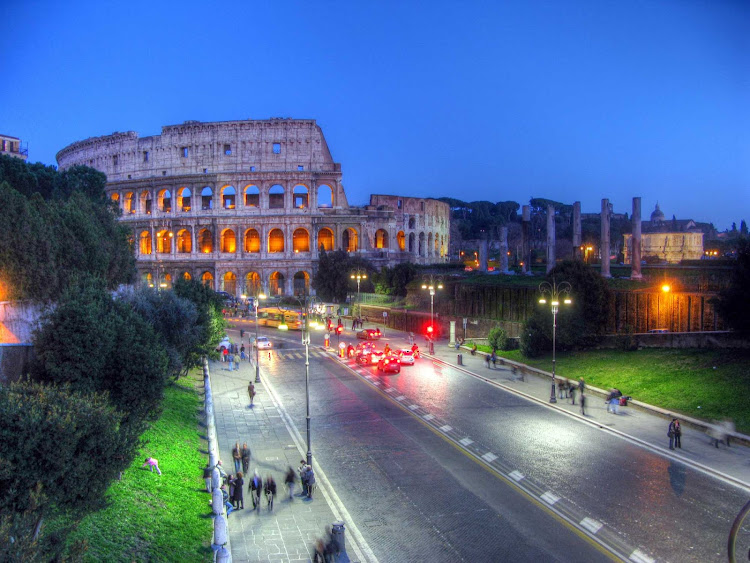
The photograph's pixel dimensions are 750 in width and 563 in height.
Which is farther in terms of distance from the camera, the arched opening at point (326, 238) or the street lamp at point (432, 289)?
the arched opening at point (326, 238)

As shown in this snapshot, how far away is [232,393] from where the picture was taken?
2811 centimetres

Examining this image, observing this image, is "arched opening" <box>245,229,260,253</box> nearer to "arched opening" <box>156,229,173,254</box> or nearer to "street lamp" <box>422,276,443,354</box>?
"arched opening" <box>156,229,173,254</box>

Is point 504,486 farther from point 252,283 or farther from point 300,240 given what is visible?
point 300,240

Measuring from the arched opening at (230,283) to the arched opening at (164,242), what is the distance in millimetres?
8724

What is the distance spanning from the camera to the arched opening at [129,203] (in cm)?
7788

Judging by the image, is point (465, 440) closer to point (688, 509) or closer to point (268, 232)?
point (688, 509)

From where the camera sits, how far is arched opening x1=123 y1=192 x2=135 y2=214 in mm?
77875

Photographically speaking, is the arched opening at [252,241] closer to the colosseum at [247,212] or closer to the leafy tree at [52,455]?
the colosseum at [247,212]

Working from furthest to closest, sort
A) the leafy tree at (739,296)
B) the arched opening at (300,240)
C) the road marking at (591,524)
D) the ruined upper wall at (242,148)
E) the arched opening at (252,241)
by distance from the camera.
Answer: the arched opening at (252,241), the arched opening at (300,240), the ruined upper wall at (242,148), the leafy tree at (739,296), the road marking at (591,524)

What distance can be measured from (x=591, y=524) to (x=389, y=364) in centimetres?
2048

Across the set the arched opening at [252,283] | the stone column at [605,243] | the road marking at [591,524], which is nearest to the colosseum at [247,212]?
the arched opening at [252,283]

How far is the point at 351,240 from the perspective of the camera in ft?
247

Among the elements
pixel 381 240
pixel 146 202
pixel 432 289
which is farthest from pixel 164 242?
pixel 432 289

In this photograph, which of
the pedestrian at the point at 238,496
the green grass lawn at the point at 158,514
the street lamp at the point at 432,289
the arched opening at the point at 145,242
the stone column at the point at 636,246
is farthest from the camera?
the arched opening at the point at 145,242
